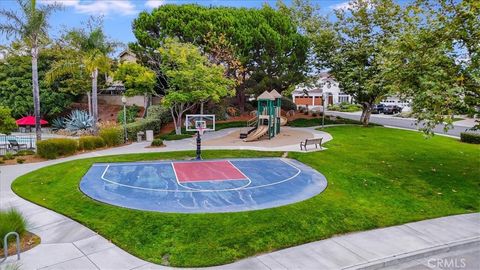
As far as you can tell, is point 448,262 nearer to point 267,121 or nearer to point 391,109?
point 267,121

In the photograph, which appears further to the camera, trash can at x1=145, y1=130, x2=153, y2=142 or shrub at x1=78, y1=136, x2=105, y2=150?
trash can at x1=145, y1=130, x2=153, y2=142

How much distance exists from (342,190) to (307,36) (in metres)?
26.9

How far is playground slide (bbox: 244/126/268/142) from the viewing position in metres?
26.1

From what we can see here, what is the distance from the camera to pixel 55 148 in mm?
20266

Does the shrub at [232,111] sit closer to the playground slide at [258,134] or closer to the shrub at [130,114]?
the shrub at [130,114]

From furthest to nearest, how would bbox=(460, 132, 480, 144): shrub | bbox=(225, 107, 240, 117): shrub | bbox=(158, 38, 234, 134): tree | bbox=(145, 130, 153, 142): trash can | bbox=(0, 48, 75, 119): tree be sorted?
bbox=(225, 107, 240, 117): shrub < bbox=(0, 48, 75, 119): tree < bbox=(145, 130, 153, 142): trash can < bbox=(460, 132, 480, 144): shrub < bbox=(158, 38, 234, 134): tree

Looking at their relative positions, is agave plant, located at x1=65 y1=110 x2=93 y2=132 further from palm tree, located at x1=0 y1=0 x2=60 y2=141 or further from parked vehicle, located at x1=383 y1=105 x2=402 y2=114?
parked vehicle, located at x1=383 y1=105 x2=402 y2=114

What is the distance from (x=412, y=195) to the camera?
1324 cm

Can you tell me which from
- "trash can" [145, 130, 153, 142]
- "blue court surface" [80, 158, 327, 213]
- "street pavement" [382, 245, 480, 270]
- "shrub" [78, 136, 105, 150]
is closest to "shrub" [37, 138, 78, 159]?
"shrub" [78, 136, 105, 150]

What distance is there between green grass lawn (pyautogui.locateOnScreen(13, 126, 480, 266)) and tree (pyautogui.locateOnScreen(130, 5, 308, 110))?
45.8 feet

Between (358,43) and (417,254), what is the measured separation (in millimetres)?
28628

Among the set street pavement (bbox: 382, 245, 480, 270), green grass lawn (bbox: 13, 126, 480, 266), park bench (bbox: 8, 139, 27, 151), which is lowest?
street pavement (bbox: 382, 245, 480, 270)

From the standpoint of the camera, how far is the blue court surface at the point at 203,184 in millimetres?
11906

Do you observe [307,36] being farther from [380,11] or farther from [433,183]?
[433,183]
